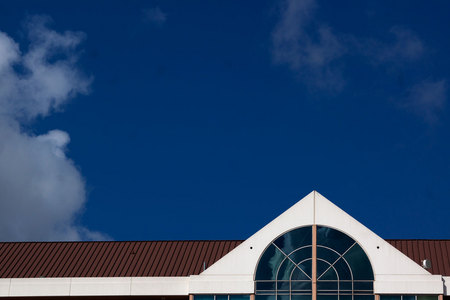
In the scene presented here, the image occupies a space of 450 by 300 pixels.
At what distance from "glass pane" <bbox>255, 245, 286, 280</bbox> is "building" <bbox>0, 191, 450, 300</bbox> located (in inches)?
2.0

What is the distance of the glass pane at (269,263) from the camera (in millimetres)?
44969

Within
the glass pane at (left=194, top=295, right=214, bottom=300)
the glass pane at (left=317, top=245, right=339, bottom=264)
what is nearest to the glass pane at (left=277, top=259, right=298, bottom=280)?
the glass pane at (left=317, top=245, right=339, bottom=264)

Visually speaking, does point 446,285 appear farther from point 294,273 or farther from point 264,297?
point 264,297

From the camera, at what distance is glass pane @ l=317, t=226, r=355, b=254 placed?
147 ft

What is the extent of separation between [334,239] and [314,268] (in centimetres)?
188

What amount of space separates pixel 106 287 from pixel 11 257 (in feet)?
24.0

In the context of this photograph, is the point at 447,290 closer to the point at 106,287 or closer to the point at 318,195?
the point at 318,195

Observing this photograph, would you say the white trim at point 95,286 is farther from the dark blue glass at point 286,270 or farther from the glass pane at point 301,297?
the glass pane at point 301,297

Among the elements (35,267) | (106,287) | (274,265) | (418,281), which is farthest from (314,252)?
(35,267)

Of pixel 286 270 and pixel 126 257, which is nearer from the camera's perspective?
pixel 286 270

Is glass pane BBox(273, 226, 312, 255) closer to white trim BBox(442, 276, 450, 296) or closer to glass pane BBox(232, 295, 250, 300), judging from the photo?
glass pane BBox(232, 295, 250, 300)

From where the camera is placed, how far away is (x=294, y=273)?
44.5 m

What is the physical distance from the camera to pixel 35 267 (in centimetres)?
5084

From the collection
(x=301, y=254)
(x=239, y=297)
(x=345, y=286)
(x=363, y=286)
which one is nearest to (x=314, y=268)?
(x=301, y=254)
